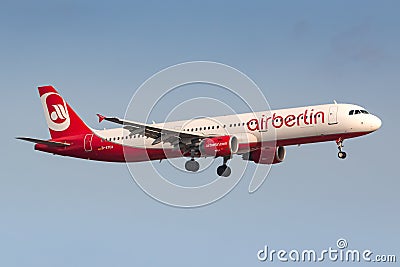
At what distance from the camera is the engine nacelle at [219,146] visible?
257 feet

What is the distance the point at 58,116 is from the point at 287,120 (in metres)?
25.4

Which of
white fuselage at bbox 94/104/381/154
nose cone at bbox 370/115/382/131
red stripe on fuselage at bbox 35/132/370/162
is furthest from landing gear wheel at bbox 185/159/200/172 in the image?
nose cone at bbox 370/115/382/131

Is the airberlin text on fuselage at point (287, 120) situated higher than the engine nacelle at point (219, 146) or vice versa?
the airberlin text on fuselage at point (287, 120)

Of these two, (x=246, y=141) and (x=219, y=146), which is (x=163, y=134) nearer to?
(x=219, y=146)

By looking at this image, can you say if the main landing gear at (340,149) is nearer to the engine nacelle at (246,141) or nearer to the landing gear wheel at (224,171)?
the engine nacelle at (246,141)

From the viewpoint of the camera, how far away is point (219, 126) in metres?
81.6

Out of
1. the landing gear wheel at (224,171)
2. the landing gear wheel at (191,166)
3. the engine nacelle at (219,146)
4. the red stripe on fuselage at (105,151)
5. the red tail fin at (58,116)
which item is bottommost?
the landing gear wheel at (191,166)

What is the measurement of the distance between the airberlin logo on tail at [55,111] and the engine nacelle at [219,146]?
1835 centimetres

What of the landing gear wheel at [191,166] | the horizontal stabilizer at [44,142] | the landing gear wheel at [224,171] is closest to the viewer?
the landing gear wheel at [191,166]

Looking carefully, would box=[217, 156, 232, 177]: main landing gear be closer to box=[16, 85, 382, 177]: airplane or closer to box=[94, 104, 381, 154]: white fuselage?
box=[16, 85, 382, 177]: airplane

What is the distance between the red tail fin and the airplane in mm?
2525

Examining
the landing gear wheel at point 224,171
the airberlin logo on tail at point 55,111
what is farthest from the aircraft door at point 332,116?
the airberlin logo on tail at point 55,111

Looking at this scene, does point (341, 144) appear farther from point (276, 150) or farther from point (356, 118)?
point (276, 150)

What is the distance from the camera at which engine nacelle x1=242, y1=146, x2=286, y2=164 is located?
277 ft
